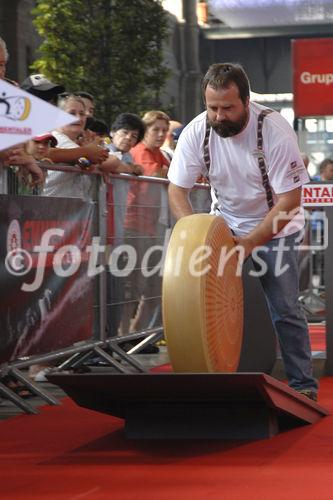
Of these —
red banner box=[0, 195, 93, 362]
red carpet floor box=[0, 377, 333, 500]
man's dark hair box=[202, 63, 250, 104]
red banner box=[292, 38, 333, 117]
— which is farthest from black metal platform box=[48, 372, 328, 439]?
red banner box=[292, 38, 333, 117]

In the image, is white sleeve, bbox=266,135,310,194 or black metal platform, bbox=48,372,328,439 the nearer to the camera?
black metal platform, bbox=48,372,328,439

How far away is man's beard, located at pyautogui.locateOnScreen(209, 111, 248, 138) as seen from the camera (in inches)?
276

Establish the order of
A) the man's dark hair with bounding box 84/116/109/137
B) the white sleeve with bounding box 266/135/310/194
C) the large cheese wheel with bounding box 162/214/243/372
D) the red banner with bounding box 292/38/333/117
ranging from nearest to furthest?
1. the large cheese wheel with bounding box 162/214/243/372
2. the white sleeve with bounding box 266/135/310/194
3. the man's dark hair with bounding box 84/116/109/137
4. the red banner with bounding box 292/38/333/117

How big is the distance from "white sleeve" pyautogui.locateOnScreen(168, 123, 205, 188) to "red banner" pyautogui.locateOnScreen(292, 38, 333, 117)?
10.1 meters

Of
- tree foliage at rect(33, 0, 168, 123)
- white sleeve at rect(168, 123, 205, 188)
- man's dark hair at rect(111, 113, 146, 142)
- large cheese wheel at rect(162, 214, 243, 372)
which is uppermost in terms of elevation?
tree foliage at rect(33, 0, 168, 123)

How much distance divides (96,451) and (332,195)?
196 inches

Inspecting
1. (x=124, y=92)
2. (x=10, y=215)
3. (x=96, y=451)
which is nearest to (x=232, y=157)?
(x=10, y=215)

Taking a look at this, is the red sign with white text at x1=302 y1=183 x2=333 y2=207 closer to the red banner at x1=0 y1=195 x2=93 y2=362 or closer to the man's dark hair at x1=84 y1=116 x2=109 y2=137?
the man's dark hair at x1=84 y1=116 x2=109 y2=137

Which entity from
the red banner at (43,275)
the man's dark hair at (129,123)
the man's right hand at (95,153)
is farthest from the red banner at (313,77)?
the red banner at (43,275)

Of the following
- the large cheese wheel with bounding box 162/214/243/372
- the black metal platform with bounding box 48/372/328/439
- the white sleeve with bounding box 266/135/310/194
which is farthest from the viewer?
the white sleeve with bounding box 266/135/310/194

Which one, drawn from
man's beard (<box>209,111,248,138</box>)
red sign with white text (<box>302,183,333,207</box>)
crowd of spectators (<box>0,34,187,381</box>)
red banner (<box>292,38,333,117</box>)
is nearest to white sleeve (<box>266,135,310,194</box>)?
man's beard (<box>209,111,248,138</box>)

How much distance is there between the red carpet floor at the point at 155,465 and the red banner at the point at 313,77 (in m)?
10.8

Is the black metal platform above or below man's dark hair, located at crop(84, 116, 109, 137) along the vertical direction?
below

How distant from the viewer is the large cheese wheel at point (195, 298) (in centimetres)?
628
